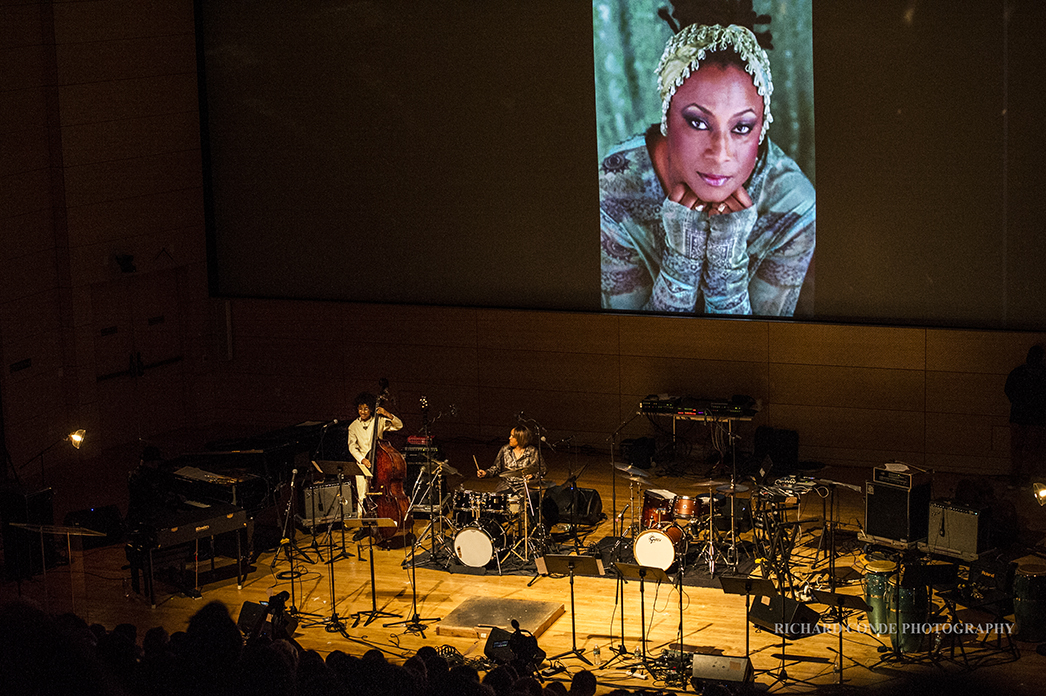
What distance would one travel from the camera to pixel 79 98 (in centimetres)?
1314

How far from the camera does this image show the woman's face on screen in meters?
12.4

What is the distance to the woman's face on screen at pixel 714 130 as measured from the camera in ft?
40.6

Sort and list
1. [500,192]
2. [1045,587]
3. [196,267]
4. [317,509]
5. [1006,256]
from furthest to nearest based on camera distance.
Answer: [196,267], [500,192], [1006,256], [317,509], [1045,587]

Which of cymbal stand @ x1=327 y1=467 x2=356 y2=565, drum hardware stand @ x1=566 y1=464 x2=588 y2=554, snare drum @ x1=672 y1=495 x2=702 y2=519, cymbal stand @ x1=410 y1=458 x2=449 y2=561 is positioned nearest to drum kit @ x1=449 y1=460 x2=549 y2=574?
cymbal stand @ x1=410 y1=458 x2=449 y2=561

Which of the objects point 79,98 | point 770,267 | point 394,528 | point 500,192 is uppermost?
point 79,98

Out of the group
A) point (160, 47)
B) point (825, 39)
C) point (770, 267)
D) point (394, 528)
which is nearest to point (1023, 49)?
point (825, 39)

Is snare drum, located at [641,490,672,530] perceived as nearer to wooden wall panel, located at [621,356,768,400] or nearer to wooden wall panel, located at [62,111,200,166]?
wooden wall panel, located at [621,356,768,400]

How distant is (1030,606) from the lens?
890 cm

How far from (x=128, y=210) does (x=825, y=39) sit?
7.35m

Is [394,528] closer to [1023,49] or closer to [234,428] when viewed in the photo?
[234,428]

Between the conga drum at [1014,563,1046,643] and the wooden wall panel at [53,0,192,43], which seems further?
the wooden wall panel at [53,0,192,43]

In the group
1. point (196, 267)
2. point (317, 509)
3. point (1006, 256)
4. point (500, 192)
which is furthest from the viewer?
point (196, 267)

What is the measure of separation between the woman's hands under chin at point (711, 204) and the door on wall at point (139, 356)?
18.9 ft

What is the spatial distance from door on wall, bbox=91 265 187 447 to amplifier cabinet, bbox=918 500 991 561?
27.7 feet
